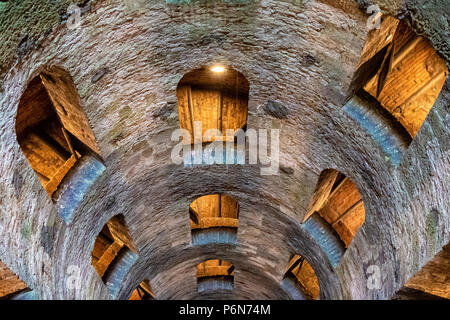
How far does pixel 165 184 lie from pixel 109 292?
2.11m

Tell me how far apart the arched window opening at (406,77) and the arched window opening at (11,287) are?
4.50m

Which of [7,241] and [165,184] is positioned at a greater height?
[165,184]

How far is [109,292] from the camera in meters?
7.28

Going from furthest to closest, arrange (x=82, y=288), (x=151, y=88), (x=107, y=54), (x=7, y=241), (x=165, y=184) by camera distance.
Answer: (x=165, y=184) → (x=82, y=288) → (x=151, y=88) → (x=107, y=54) → (x=7, y=241)

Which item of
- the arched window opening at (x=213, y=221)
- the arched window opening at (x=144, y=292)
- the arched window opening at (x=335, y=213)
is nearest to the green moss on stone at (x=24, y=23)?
the arched window opening at (x=335, y=213)

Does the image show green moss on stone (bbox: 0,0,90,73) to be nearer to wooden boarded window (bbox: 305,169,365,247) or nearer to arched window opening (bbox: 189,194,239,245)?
wooden boarded window (bbox: 305,169,365,247)

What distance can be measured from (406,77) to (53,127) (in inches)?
221

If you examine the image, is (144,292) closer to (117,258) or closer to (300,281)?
(117,258)

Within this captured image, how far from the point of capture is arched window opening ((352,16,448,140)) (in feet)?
18.4

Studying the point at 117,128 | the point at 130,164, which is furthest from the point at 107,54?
the point at 130,164

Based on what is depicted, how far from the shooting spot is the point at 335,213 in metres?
8.05

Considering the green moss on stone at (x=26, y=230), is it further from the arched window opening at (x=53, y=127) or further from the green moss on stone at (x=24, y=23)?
the green moss on stone at (x=24, y=23)

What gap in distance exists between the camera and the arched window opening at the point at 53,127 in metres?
4.98

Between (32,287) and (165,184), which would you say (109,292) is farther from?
(32,287)
